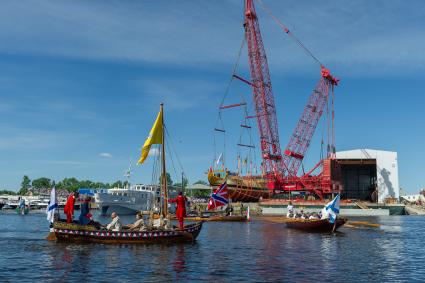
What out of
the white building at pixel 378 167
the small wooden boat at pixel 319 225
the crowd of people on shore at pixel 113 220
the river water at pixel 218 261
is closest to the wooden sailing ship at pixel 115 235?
→ the crowd of people on shore at pixel 113 220

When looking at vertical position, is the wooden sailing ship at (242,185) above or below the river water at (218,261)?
above

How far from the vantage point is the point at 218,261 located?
30.5 meters

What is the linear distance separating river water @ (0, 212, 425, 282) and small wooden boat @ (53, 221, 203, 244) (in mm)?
636

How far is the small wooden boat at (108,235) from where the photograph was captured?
122 ft

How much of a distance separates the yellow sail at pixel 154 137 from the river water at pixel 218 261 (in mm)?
8431

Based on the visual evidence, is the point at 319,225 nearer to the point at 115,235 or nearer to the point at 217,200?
the point at 217,200

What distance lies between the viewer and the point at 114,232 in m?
37.0

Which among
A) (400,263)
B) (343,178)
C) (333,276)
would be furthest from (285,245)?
(343,178)

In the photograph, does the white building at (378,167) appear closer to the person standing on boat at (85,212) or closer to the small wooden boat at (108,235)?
the small wooden boat at (108,235)

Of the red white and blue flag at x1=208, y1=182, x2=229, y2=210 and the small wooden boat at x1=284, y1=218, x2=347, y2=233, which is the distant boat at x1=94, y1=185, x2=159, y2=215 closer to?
the red white and blue flag at x1=208, y1=182, x2=229, y2=210

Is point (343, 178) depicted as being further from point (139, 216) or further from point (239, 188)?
point (139, 216)

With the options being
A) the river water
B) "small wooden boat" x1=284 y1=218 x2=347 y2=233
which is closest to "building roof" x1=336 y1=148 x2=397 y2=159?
"small wooden boat" x1=284 y1=218 x2=347 y2=233

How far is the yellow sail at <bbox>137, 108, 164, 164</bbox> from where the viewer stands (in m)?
40.3

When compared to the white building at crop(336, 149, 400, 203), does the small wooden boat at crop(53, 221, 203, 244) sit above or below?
below
